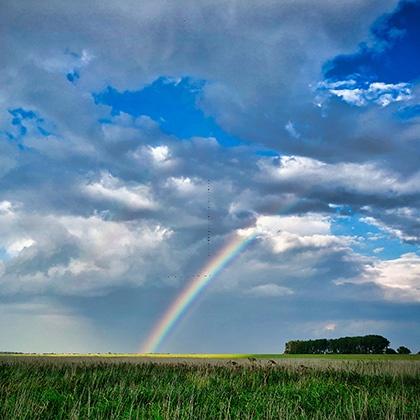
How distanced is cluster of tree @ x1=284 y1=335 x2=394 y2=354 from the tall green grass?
9572 cm

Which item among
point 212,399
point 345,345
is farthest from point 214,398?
point 345,345

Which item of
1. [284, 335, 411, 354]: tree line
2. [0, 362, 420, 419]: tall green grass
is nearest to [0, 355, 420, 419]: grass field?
[0, 362, 420, 419]: tall green grass

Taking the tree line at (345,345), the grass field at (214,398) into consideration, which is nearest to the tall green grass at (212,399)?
the grass field at (214,398)

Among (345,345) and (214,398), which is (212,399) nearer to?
(214,398)

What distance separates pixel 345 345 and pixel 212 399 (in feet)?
360

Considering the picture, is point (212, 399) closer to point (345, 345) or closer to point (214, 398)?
point (214, 398)

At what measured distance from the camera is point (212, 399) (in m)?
16.5

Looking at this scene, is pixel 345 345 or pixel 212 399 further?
pixel 345 345

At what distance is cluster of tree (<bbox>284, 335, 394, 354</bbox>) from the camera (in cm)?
11738

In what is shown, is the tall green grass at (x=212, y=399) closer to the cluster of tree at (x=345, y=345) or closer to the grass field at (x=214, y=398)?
the grass field at (x=214, y=398)

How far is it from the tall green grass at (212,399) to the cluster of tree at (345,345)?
3768 inches

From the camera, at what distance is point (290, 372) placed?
27094mm

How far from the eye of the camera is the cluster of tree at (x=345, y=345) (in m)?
117

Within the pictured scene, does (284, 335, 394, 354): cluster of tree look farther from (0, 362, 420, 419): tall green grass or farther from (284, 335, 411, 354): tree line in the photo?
(0, 362, 420, 419): tall green grass
